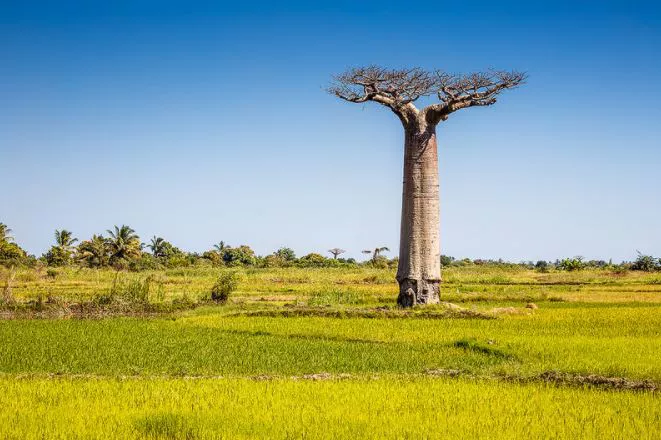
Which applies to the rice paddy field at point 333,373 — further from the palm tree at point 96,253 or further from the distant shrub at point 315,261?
the distant shrub at point 315,261

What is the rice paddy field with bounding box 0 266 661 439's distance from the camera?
7055mm

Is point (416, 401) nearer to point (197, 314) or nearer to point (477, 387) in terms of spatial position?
point (477, 387)

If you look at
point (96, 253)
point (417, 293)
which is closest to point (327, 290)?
point (417, 293)

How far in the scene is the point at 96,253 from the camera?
191 feet

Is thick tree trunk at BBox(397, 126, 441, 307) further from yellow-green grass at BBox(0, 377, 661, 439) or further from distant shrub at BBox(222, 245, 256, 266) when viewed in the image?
distant shrub at BBox(222, 245, 256, 266)

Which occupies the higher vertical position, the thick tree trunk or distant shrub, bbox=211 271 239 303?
the thick tree trunk

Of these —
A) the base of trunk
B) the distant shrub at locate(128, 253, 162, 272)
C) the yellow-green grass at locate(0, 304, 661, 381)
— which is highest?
the distant shrub at locate(128, 253, 162, 272)

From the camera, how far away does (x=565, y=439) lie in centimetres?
664

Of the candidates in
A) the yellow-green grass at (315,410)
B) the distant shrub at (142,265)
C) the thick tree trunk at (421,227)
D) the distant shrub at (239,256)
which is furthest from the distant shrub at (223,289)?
the distant shrub at (239,256)

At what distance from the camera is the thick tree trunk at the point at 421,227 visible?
20453mm

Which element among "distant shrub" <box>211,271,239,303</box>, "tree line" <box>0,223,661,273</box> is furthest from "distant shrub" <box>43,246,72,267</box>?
"distant shrub" <box>211,271,239,303</box>

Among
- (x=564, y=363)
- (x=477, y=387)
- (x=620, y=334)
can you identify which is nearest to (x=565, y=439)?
(x=477, y=387)

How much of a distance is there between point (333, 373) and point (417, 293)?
10.6 meters

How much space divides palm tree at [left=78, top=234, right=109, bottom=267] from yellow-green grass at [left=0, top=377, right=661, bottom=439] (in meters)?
50.6
